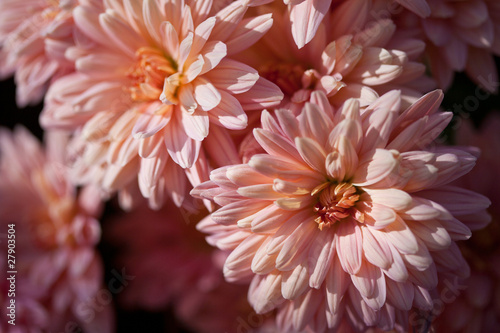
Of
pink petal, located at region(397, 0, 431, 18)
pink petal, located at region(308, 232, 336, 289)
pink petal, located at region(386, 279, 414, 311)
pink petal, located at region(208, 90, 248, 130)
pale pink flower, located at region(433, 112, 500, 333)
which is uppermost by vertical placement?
pink petal, located at region(397, 0, 431, 18)

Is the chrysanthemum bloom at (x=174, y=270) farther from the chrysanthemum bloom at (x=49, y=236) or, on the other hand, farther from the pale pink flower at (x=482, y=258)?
the pale pink flower at (x=482, y=258)

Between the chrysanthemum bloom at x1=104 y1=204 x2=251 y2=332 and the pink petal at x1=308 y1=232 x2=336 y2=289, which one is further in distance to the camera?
the chrysanthemum bloom at x1=104 y1=204 x2=251 y2=332

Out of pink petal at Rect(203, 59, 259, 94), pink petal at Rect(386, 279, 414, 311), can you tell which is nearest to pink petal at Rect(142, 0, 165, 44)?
pink petal at Rect(203, 59, 259, 94)

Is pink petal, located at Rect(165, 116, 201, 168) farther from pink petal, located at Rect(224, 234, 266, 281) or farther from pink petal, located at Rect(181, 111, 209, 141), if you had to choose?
pink petal, located at Rect(224, 234, 266, 281)

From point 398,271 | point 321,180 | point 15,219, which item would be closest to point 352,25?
point 321,180

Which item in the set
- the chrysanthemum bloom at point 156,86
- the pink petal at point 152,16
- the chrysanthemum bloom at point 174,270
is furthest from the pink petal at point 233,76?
the chrysanthemum bloom at point 174,270

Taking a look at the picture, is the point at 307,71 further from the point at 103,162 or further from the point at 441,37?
the point at 103,162

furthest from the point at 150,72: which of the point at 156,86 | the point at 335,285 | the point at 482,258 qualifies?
the point at 482,258
